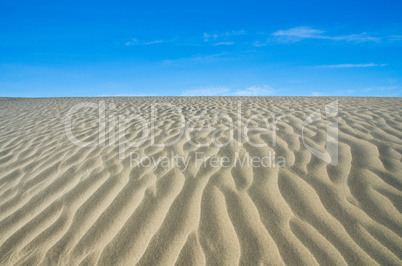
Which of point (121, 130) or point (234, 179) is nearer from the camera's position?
point (234, 179)

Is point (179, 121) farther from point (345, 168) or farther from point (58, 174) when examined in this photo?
→ point (345, 168)

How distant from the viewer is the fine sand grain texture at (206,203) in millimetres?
1446

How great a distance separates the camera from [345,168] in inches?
90.9

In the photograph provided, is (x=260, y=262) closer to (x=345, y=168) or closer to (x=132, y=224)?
(x=132, y=224)

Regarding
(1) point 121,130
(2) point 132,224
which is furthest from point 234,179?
(1) point 121,130

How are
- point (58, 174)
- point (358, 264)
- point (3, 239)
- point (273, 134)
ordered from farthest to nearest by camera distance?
point (273, 134) → point (58, 174) → point (3, 239) → point (358, 264)

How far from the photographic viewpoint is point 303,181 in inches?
83.7

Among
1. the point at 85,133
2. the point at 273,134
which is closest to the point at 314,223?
the point at 273,134

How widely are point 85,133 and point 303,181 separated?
147 inches

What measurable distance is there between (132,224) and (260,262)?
96 centimetres

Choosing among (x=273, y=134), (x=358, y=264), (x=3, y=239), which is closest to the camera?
(x=358, y=264)

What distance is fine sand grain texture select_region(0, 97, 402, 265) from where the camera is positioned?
145 centimetres

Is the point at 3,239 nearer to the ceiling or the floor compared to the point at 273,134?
nearer to the floor

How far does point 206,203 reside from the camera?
6.16 ft
